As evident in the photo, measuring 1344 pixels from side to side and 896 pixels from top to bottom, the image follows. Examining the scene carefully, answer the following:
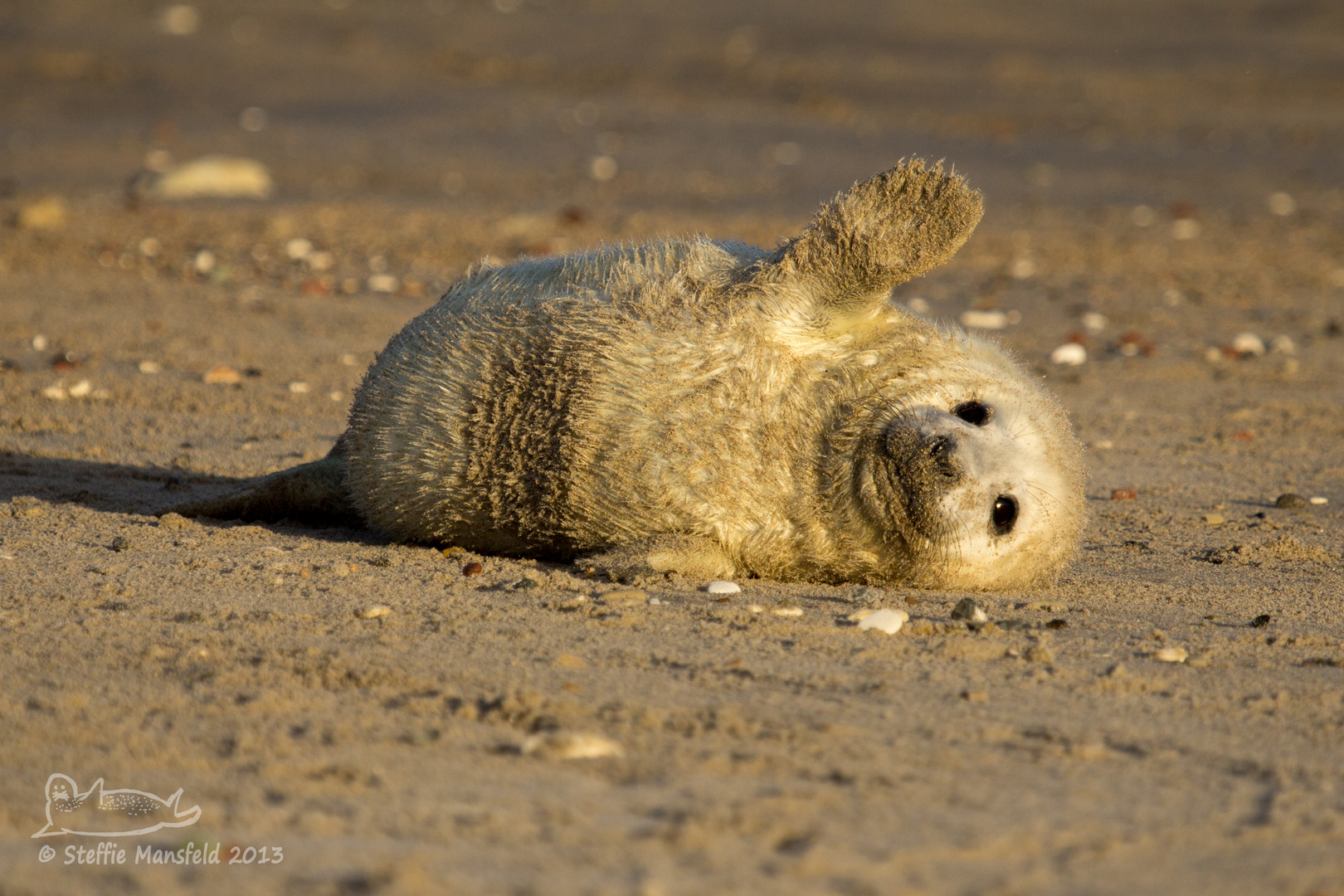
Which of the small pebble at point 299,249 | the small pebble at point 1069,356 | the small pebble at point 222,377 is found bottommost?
the small pebble at point 222,377

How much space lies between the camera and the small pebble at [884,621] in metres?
4.21

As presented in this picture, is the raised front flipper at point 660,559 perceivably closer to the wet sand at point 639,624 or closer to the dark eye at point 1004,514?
the wet sand at point 639,624

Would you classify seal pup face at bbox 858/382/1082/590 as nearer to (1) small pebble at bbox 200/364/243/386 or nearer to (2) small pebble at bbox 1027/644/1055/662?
(2) small pebble at bbox 1027/644/1055/662

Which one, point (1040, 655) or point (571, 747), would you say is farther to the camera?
point (1040, 655)

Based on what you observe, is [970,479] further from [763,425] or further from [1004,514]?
[763,425]

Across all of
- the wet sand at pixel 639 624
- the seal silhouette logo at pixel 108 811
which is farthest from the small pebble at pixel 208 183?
the seal silhouette logo at pixel 108 811

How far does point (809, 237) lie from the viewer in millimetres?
4695

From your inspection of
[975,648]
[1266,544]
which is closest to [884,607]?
[975,648]

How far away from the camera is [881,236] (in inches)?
181

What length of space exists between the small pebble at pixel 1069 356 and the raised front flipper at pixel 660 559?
212 inches

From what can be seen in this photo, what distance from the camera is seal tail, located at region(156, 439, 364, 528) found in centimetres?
548

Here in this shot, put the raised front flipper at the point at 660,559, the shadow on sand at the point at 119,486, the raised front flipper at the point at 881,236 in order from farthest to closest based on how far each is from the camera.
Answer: the shadow on sand at the point at 119,486
the raised front flipper at the point at 881,236
the raised front flipper at the point at 660,559

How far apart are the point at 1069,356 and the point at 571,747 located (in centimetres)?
701

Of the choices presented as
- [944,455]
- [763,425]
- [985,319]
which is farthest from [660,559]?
[985,319]
